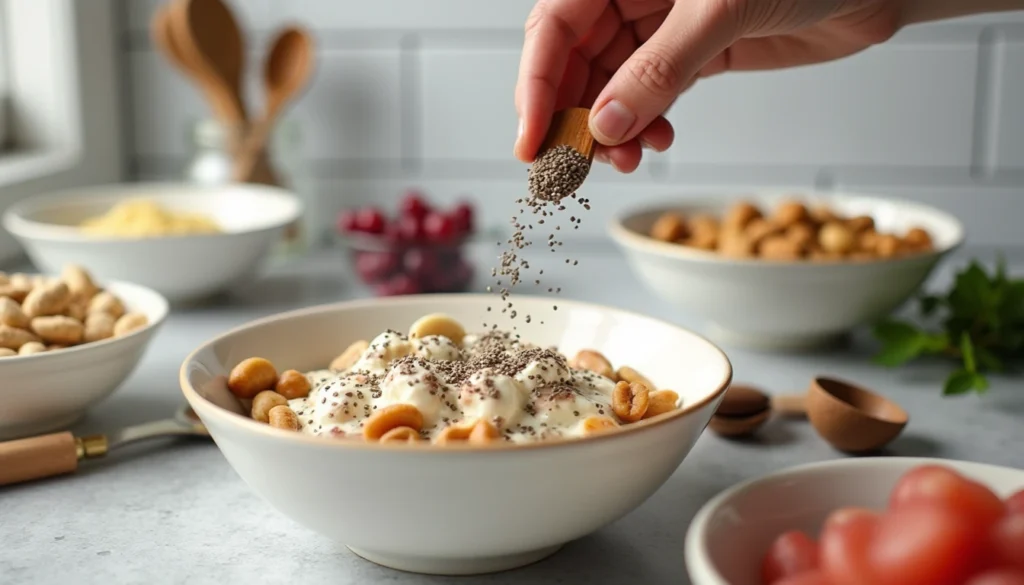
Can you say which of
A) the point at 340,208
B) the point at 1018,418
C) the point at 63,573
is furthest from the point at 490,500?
the point at 340,208

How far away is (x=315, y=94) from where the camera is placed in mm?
2113

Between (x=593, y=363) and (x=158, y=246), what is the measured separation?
0.77 metres

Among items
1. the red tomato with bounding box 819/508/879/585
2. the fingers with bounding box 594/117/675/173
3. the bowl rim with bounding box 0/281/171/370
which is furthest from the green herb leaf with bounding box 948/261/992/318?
the bowl rim with bounding box 0/281/171/370

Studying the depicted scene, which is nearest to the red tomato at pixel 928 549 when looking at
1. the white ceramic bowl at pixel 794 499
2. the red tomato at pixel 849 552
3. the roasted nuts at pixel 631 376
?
the red tomato at pixel 849 552

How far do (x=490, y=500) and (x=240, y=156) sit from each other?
55.2 inches

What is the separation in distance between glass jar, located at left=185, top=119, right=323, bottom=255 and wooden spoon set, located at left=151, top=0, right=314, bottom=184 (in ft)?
0.05

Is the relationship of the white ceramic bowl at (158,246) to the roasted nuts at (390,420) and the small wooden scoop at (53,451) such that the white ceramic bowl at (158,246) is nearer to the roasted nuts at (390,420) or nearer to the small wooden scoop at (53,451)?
the small wooden scoop at (53,451)

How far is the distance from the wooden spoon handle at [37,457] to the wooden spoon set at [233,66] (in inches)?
40.2

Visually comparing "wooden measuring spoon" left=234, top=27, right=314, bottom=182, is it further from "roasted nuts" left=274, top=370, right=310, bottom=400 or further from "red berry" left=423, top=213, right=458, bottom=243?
"roasted nuts" left=274, top=370, right=310, bottom=400

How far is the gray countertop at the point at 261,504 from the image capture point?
0.82 meters

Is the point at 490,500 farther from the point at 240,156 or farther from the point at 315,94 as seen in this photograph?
the point at 315,94

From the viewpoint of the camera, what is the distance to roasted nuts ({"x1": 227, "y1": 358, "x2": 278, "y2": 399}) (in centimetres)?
92

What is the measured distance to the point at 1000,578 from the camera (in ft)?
1.78

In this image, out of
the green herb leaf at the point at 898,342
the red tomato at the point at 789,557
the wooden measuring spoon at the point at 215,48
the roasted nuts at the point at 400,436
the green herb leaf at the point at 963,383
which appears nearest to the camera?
the red tomato at the point at 789,557
